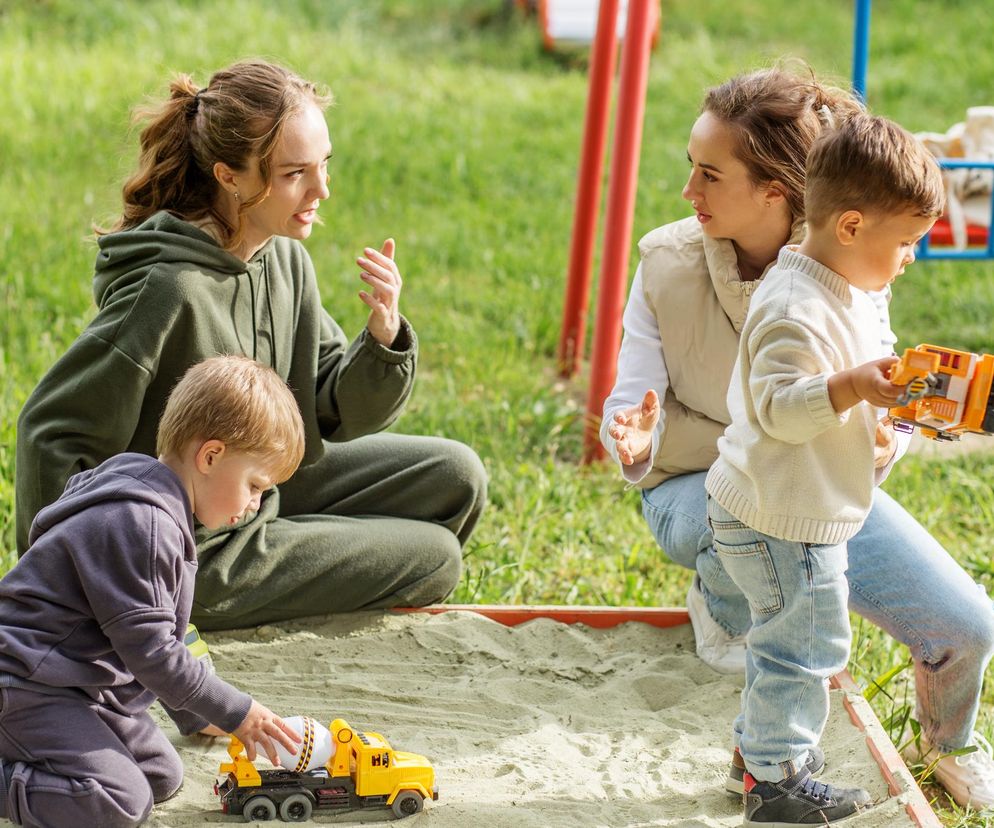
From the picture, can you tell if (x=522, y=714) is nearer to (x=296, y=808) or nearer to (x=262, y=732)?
(x=296, y=808)

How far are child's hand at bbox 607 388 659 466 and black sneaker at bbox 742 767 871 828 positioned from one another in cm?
70

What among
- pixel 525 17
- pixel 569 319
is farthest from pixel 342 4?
pixel 569 319

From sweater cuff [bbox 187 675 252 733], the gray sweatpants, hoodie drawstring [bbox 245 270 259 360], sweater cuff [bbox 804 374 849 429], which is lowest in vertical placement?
the gray sweatpants

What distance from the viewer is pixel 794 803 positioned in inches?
103

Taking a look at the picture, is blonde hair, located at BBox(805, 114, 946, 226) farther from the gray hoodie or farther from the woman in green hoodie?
the gray hoodie

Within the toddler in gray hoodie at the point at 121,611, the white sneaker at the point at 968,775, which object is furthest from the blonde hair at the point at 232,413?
the white sneaker at the point at 968,775

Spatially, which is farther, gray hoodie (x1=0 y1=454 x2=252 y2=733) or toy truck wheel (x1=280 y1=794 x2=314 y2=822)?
toy truck wheel (x1=280 y1=794 x2=314 y2=822)

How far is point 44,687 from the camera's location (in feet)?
7.86

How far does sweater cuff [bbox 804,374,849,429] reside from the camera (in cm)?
222

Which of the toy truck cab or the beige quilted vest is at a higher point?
the beige quilted vest

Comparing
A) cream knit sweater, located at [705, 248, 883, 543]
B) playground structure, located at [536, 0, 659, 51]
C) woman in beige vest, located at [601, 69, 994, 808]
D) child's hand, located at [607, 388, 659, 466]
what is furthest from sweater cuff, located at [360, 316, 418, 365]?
playground structure, located at [536, 0, 659, 51]

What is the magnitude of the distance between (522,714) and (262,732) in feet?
2.79

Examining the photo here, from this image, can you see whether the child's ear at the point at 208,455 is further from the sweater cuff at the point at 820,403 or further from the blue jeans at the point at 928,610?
the blue jeans at the point at 928,610

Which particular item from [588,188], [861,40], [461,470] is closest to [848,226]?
[461,470]
